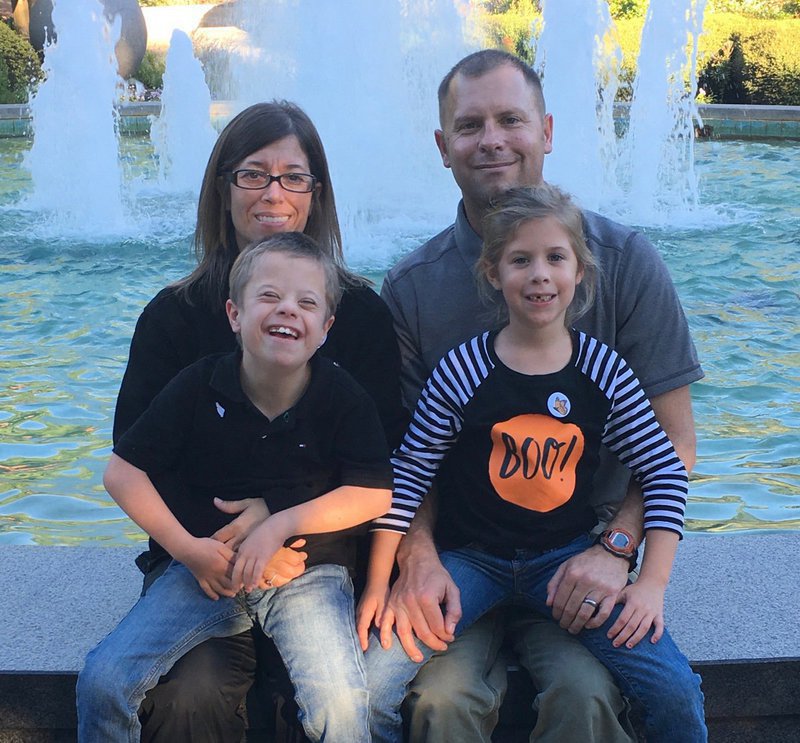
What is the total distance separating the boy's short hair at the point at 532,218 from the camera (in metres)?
2.60

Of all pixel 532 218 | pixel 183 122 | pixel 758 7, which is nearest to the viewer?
pixel 532 218

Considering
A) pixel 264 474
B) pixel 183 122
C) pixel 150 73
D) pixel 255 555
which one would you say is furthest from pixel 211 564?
pixel 150 73

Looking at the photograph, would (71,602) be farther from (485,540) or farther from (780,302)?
(780,302)

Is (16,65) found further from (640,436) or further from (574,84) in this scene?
(640,436)

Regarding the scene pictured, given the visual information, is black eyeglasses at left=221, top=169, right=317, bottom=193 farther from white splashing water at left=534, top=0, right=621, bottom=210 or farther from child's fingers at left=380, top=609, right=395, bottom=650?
white splashing water at left=534, top=0, right=621, bottom=210

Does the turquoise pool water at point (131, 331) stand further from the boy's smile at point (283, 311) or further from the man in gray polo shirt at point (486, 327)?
the boy's smile at point (283, 311)

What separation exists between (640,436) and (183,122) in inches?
551

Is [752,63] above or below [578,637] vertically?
above

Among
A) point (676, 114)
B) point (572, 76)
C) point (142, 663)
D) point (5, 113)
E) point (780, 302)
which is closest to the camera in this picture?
point (142, 663)

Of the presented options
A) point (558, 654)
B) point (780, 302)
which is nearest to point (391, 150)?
point (780, 302)

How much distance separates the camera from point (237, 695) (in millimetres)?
2346

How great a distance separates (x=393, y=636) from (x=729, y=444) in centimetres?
305

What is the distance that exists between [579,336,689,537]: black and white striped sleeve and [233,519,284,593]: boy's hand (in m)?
0.84

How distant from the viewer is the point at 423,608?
8.09 ft
